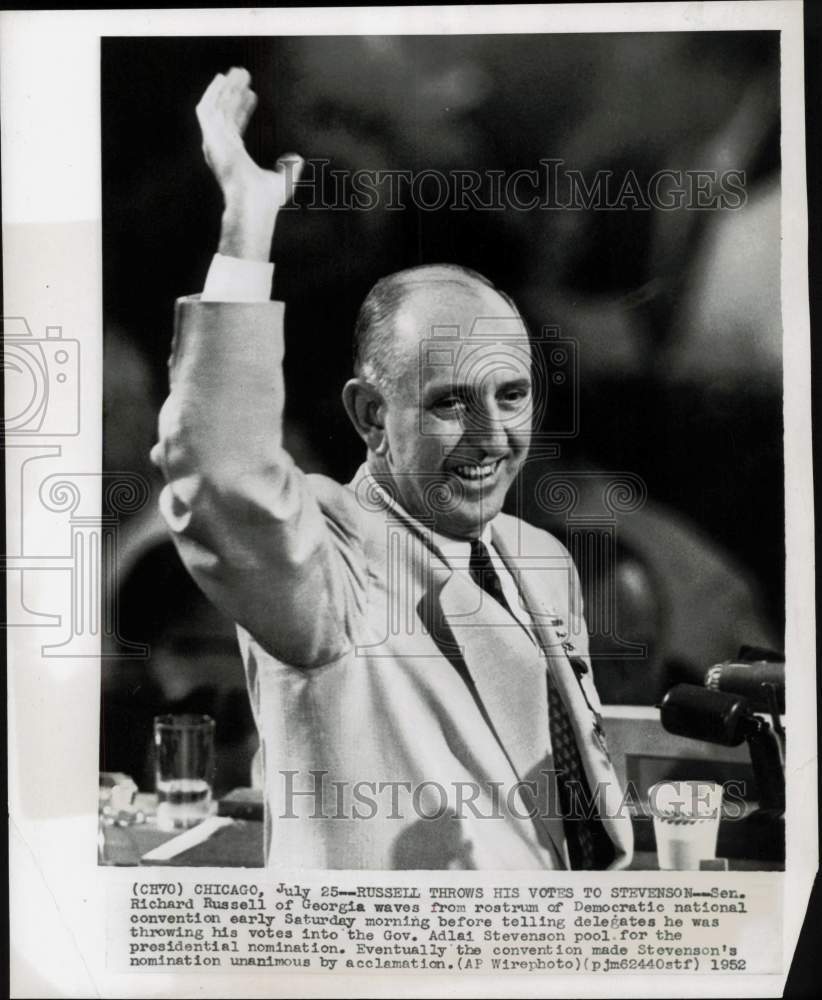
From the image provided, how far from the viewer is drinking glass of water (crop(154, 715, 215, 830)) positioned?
1.27 metres

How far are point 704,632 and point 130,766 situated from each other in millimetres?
694

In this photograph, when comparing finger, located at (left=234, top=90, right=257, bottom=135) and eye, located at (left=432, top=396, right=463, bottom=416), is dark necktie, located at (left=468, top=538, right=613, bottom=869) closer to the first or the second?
eye, located at (left=432, top=396, right=463, bottom=416)

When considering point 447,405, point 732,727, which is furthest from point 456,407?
point 732,727

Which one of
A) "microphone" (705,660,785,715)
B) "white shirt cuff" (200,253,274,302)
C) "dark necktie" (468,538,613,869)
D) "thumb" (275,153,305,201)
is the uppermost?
"thumb" (275,153,305,201)

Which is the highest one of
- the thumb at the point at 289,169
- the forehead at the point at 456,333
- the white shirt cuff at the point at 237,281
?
the thumb at the point at 289,169

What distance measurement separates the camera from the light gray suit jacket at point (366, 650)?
1.25 m

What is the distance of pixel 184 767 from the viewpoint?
1271 mm

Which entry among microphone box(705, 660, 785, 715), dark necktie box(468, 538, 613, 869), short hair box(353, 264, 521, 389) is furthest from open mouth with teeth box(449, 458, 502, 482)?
microphone box(705, 660, 785, 715)

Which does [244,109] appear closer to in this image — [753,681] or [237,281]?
[237,281]

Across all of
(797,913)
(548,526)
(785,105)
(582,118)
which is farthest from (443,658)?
(785,105)

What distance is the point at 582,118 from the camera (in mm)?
1271

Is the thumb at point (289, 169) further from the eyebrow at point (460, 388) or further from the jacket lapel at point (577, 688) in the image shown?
the jacket lapel at point (577, 688)

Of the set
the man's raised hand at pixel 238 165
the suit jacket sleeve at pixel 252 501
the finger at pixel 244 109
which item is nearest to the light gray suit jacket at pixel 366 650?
the suit jacket sleeve at pixel 252 501

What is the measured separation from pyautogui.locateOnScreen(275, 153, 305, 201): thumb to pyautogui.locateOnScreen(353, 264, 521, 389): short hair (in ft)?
0.49
